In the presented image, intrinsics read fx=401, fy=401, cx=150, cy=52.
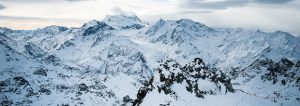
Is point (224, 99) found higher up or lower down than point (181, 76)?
lower down

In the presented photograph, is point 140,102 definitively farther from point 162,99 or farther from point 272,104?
point 272,104

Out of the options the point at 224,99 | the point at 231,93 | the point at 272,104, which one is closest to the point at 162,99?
the point at 224,99

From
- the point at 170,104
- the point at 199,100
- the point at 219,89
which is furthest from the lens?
the point at 219,89

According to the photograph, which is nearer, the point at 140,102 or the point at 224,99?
the point at 140,102

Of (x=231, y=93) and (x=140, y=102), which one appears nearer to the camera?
(x=140, y=102)

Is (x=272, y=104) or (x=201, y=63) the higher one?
(x=201, y=63)

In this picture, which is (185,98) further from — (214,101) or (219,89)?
(219,89)

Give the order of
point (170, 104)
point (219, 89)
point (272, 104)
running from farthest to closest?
point (272, 104) < point (219, 89) < point (170, 104)

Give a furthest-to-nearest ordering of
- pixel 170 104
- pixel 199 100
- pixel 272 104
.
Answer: pixel 272 104 → pixel 199 100 → pixel 170 104

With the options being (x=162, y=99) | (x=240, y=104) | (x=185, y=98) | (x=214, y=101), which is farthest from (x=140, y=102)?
(x=240, y=104)
